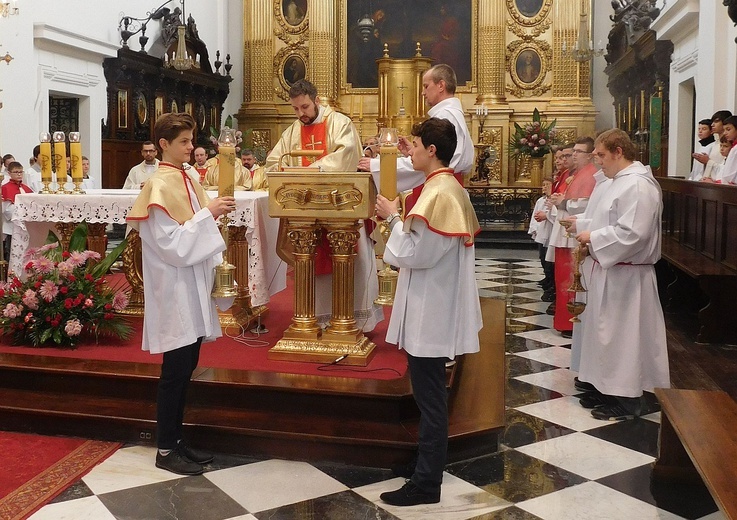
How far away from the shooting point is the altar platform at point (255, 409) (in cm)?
399

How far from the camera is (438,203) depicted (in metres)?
3.33

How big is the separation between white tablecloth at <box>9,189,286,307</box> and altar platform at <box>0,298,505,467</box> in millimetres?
Result: 1164

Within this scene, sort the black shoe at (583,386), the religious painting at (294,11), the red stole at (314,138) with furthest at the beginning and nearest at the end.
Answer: the religious painting at (294,11) → the red stole at (314,138) → the black shoe at (583,386)

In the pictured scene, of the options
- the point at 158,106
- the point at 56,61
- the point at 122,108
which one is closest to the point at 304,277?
the point at 56,61

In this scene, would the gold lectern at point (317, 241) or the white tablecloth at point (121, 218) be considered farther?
the white tablecloth at point (121, 218)

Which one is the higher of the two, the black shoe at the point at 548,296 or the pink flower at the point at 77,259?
the pink flower at the point at 77,259

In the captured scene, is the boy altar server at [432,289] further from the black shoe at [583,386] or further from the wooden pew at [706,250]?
the wooden pew at [706,250]

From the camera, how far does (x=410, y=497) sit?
11.3 feet

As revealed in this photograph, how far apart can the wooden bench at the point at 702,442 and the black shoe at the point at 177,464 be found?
2.08 meters

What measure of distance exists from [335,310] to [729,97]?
6.77 metres

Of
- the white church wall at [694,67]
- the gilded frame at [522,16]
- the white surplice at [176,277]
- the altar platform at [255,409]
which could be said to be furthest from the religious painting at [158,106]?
the white surplice at [176,277]

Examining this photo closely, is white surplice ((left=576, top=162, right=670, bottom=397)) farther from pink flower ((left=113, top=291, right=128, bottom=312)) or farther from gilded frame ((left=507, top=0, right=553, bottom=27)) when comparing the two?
gilded frame ((left=507, top=0, right=553, bottom=27))

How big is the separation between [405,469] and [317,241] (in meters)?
1.64

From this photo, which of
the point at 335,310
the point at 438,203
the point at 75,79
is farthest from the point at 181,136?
the point at 75,79
